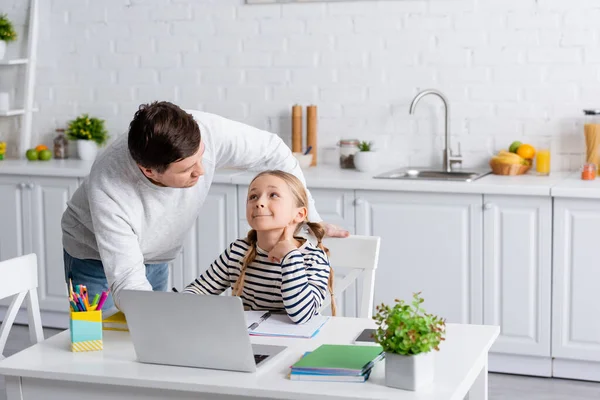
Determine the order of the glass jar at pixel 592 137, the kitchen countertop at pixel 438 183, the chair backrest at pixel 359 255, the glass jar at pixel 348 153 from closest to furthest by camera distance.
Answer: the chair backrest at pixel 359 255 → the kitchen countertop at pixel 438 183 → the glass jar at pixel 592 137 → the glass jar at pixel 348 153

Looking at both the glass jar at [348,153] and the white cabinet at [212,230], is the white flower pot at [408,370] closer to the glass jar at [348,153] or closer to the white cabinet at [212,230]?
the white cabinet at [212,230]

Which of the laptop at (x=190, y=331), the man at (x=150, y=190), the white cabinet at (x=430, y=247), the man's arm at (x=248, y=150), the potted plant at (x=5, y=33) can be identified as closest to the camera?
the laptop at (x=190, y=331)

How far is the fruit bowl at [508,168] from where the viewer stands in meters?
4.18

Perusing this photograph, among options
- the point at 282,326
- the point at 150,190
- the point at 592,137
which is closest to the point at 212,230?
the point at 592,137

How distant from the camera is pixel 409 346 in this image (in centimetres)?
180

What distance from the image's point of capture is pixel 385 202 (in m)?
4.07

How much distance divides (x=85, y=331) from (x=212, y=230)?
222 centimetres

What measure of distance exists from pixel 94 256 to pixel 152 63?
7.42ft

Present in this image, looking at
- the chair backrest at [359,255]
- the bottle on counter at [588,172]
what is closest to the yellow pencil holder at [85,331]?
the chair backrest at [359,255]

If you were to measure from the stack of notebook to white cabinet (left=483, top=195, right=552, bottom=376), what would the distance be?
198cm

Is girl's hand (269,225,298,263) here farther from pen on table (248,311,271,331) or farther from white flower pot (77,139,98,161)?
white flower pot (77,139,98,161)

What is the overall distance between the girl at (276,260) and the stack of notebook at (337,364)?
0.94 feet

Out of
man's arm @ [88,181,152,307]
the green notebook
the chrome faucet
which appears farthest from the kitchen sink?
the green notebook

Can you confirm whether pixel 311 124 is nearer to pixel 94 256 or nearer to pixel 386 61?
pixel 386 61
